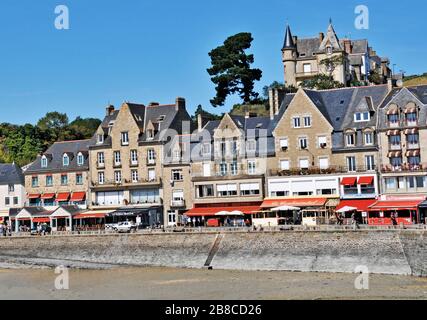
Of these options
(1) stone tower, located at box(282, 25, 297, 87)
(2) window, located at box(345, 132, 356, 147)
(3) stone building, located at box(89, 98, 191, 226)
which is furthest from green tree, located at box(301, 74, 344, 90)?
(2) window, located at box(345, 132, 356, 147)

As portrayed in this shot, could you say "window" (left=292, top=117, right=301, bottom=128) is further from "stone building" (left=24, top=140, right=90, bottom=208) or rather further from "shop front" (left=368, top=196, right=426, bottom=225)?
"stone building" (left=24, top=140, right=90, bottom=208)

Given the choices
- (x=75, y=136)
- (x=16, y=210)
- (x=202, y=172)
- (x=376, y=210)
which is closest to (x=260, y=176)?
(x=202, y=172)

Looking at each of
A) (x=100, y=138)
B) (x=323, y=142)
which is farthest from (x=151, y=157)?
(x=323, y=142)

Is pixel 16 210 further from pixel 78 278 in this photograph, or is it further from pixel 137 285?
pixel 137 285

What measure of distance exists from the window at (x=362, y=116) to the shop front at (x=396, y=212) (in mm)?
9235

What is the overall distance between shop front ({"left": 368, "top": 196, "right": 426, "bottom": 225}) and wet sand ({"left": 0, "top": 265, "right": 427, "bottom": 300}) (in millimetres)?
12002

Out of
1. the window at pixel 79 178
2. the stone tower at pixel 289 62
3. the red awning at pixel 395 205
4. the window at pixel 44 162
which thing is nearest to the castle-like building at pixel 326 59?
the stone tower at pixel 289 62

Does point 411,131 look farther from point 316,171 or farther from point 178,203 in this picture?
point 178,203

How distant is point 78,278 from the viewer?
168ft

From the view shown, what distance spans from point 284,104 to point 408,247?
28712mm

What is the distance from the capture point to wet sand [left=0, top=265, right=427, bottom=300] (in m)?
39.9

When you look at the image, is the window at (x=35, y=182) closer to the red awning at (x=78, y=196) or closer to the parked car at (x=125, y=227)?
the red awning at (x=78, y=196)

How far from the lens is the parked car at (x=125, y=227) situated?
66625 mm

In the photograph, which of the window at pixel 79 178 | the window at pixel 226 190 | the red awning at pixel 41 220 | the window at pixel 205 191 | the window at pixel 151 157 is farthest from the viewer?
the window at pixel 79 178
